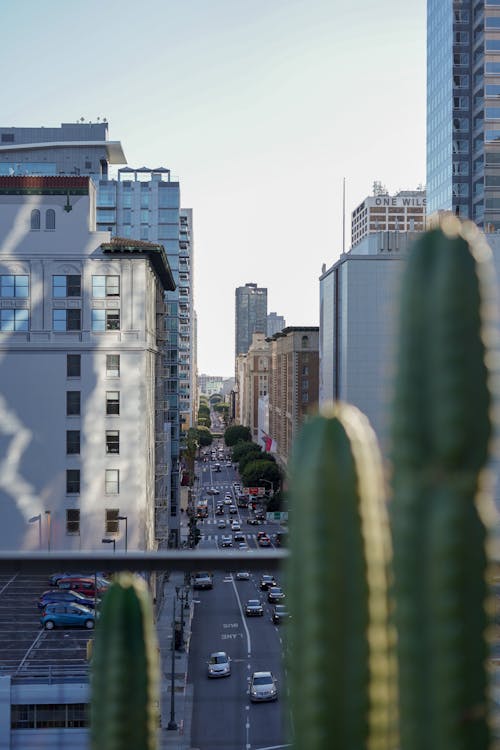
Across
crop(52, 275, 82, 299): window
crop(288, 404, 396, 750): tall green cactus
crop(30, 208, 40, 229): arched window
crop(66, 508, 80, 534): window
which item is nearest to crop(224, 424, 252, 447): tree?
crop(66, 508, 80, 534): window

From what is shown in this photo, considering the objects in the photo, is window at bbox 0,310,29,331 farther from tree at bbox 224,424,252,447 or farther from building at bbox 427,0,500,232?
tree at bbox 224,424,252,447

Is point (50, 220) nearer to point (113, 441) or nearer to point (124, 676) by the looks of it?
point (113, 441)

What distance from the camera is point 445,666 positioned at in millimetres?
1437

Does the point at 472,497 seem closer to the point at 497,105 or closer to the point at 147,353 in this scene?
the point at 147,353

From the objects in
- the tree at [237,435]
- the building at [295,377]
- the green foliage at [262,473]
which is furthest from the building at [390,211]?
the green foliage at [262,473]

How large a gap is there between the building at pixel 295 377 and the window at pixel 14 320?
34.1m

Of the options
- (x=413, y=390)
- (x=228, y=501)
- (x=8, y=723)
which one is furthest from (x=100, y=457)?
(x=228, y=501)

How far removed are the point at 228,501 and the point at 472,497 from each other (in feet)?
225

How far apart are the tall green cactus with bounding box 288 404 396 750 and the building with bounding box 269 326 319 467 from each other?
5692 cm

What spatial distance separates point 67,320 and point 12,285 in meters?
2.09

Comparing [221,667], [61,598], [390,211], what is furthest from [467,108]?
[390,211]

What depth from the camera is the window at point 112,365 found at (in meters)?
26.7

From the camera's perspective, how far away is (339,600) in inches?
62.0

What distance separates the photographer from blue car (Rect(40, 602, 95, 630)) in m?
13.7
